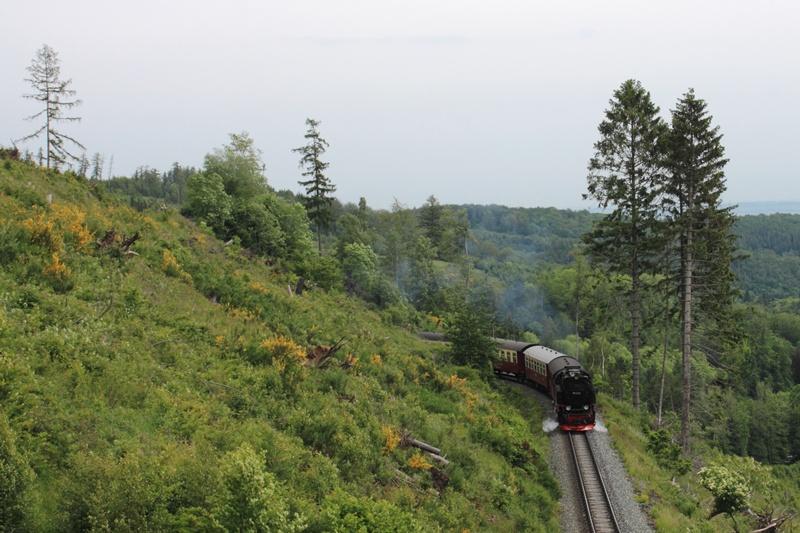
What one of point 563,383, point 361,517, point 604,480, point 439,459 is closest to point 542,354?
point 563,383

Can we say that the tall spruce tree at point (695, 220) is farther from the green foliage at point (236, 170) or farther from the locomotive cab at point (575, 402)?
the green foliage at point (236, 170)

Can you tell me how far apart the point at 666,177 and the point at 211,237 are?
2403 centimetres

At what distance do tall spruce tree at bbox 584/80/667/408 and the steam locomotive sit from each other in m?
5.27

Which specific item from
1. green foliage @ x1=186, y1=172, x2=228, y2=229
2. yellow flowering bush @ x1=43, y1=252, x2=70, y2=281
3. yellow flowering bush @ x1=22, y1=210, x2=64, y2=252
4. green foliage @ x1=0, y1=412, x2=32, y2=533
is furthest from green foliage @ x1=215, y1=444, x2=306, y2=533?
green foliage @ x1=186, y1=172, x2=228, y2=229

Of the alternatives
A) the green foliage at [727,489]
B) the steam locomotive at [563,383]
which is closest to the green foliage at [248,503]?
the green foliage at [727,489]

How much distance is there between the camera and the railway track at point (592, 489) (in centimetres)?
1748

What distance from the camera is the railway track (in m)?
17.5

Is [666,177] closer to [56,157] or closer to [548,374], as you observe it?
[548,374]

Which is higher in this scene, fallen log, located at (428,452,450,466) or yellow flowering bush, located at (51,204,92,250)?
yellow flowering bush, located at (51,204,92,250)

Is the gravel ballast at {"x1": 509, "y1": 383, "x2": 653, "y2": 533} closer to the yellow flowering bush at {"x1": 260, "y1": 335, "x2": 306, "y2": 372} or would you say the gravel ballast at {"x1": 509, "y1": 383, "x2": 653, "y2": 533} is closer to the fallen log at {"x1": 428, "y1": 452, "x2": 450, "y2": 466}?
the fallen log at {"x1": 428, "y1": 452, "x2": 450, "y2": 466}

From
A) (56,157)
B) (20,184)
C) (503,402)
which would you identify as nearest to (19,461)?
(20,184)

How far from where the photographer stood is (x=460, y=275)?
254ft

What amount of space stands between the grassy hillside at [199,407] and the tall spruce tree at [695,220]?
31.0 feet

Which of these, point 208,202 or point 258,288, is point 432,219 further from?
point 258,288
